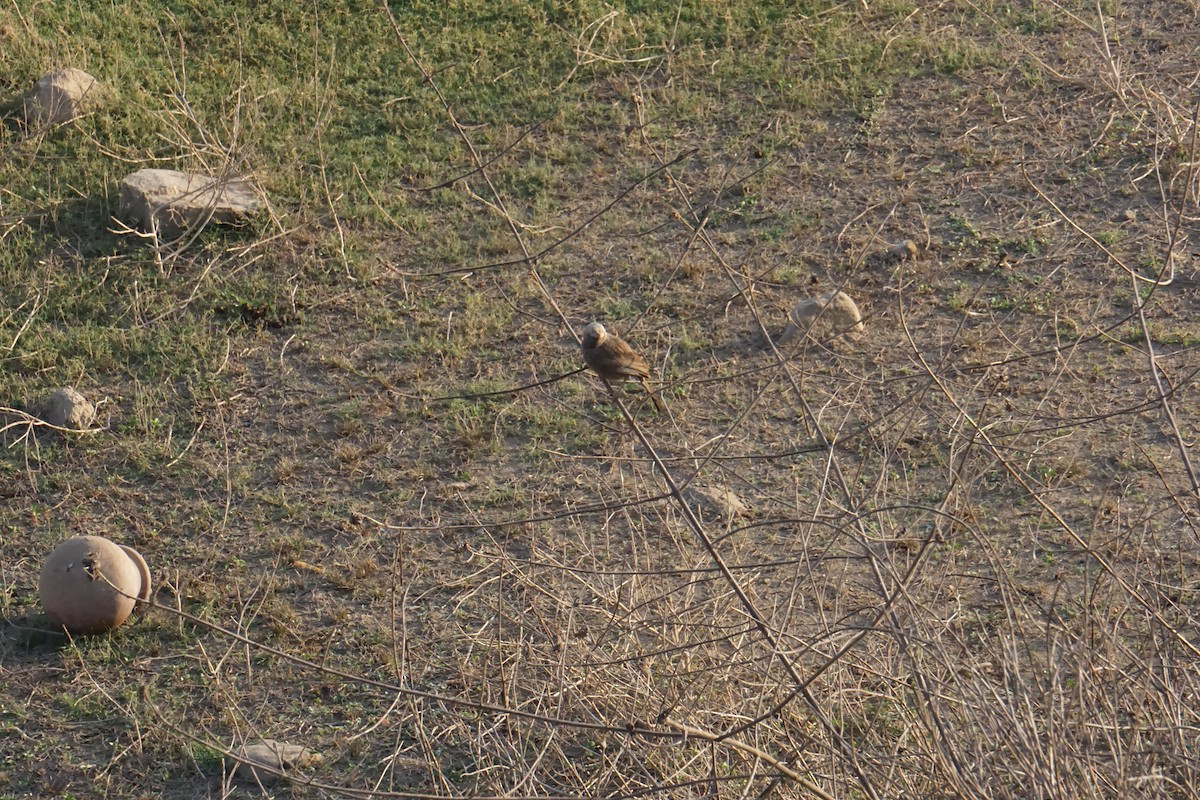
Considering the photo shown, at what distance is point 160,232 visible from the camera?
7.38 m

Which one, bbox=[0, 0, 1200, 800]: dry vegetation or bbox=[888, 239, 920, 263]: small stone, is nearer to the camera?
bbox=[0, 0, 1200, 800]: dry vegetation

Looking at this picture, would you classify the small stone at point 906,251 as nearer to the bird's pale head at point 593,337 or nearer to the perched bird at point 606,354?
the perched bird at point 606,354

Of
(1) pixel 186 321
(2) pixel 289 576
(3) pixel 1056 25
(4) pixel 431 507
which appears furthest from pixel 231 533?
(3) pixel 1056 25

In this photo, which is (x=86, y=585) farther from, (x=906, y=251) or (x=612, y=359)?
(x=906, y=251)

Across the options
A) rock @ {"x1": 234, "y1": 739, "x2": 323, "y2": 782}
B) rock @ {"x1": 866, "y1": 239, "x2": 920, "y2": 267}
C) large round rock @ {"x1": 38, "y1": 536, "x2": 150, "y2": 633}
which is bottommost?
rock @ {"x1": 866, "y1": 239, "x2": 920, "y2": 267}

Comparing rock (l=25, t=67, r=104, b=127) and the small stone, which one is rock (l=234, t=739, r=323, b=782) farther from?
rock (l=25, t=67, r=104, b=127)

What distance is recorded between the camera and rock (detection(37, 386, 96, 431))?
20.2ft

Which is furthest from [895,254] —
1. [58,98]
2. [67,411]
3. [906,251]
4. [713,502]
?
[58,98]

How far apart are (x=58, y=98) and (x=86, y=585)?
171 inches

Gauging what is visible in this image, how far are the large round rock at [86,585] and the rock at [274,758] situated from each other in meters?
0.81

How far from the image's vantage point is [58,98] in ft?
26.5

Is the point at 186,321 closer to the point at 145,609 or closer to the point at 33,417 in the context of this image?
the point at 33,417

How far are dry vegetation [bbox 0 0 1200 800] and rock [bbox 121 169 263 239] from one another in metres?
0.18

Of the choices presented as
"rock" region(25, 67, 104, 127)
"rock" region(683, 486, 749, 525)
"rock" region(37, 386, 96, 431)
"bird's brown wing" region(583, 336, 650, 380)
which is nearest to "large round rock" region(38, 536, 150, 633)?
"rock" region(37, 386, 96, 431)
